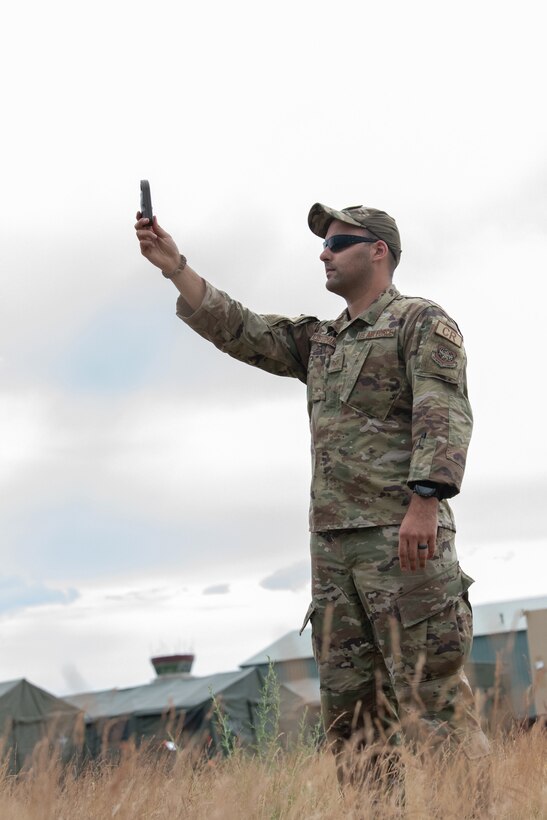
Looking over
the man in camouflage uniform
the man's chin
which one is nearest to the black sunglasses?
the man in camouflage uniform

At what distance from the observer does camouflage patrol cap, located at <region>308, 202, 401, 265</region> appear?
4172mm

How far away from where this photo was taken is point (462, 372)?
3930 millimetres

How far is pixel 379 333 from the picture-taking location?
401cm

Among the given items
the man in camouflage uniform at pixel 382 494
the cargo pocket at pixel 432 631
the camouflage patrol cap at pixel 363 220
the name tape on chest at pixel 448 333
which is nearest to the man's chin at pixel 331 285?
the man in camouflage uniform at pixel 382 494

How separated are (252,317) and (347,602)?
1.23 metres

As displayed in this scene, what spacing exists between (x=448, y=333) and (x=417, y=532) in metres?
0.77

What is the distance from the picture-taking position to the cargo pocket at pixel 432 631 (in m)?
3.66

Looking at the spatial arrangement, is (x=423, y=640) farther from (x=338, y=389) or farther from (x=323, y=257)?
(x=323, y=257)

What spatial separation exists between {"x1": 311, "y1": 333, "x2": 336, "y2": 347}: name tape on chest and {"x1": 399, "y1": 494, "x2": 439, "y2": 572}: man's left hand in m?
0.81

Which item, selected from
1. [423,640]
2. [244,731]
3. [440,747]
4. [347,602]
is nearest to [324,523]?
[347,602]

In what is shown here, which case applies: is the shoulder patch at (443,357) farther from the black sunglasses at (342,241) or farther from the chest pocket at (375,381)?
the black sunglasses at (342,241)

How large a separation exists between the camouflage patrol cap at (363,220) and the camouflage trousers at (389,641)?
1.20 m

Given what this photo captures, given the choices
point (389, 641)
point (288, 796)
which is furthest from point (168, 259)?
point (288, 796)

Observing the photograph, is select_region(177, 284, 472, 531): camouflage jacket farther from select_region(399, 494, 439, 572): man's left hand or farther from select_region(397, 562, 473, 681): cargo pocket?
select_region(397, 562, 473, 681): cargo pocket
